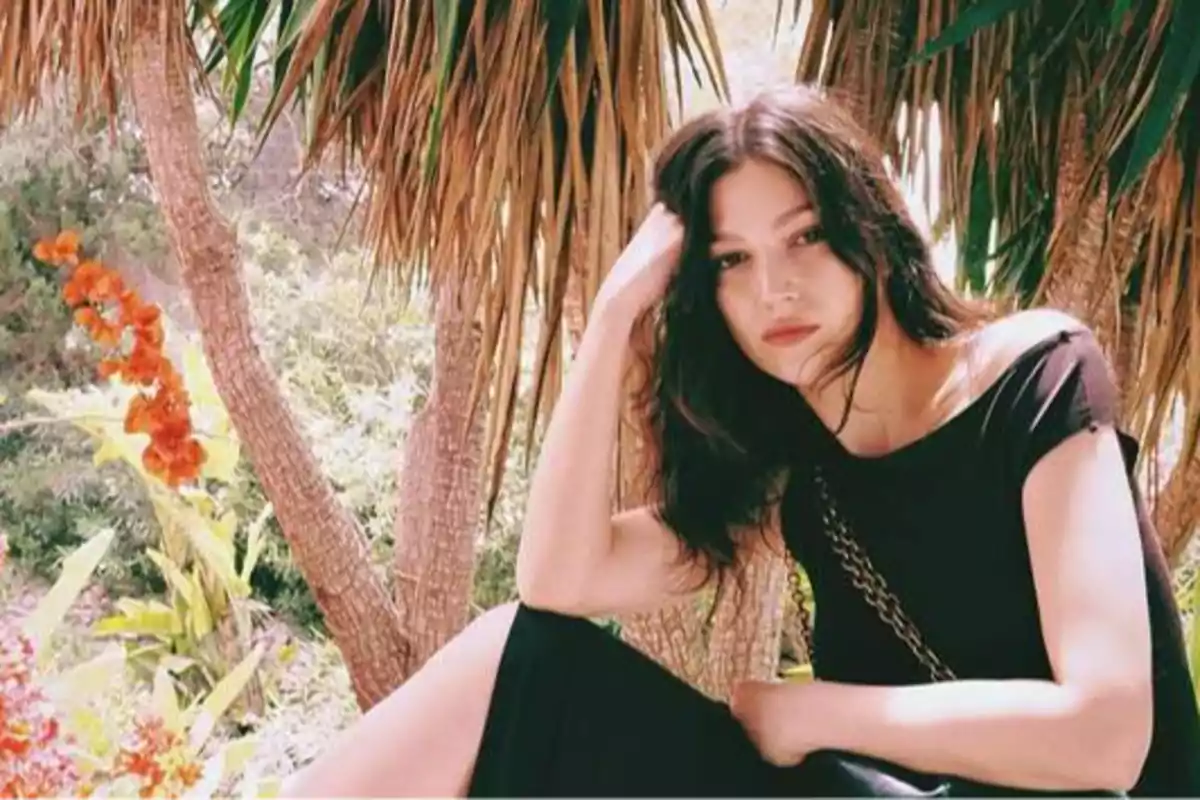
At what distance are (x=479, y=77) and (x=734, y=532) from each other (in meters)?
0.43

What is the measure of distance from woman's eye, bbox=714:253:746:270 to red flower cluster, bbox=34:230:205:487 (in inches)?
28.7

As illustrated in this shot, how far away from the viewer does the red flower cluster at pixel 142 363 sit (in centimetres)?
150

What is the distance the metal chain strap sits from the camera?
1.00 meters

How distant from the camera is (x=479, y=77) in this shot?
3.83 feet

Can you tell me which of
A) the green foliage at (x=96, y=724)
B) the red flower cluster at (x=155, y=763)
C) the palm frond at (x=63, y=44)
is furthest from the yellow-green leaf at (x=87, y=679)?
the palm frond at (x=63, y=44)

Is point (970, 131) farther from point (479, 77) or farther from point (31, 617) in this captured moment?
point (31, 617)

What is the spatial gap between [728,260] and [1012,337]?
0.21m

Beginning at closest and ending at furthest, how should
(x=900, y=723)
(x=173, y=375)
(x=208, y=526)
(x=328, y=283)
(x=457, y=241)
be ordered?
1. (x=900, y=723)
2. (x=457, y=241)
3. (x=173, y=375)
4. (x=208, y=526)
5. (x=328, y=283)

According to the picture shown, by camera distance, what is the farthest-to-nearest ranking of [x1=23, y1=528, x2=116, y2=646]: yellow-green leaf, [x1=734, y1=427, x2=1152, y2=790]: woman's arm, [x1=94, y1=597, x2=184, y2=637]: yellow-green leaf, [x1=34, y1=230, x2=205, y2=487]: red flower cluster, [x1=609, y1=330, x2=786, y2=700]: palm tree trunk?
[x1=94, y1=597, x2=184, y2=637]: yellow-green leaf < [x1=23, y1=528, x2=116, y2=646]: yellow-green leaf < [x1=34, y1=230, x2=205, y2=487]: red flower cluster < [x1=609, y1=330, x2=786, y2=700]: palm tree trunk < [x1=734, y1=427, x2=1152, y2=790]: woman's arm

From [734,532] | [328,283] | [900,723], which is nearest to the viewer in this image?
[900,723]

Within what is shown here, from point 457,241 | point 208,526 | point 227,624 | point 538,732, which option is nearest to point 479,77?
point 457,241

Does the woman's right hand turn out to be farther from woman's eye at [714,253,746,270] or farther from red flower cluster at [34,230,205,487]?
red flower cluster at [34,230,205,487]

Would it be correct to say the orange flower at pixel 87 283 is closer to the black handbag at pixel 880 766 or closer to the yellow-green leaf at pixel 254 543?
the yellow-green leaf at pixel 254 543

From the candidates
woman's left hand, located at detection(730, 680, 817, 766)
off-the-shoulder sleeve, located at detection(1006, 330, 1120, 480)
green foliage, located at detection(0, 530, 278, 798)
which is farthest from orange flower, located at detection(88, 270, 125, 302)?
off-the-shoulder sleeve, located at detection(1006, 330, 1120, 480)
